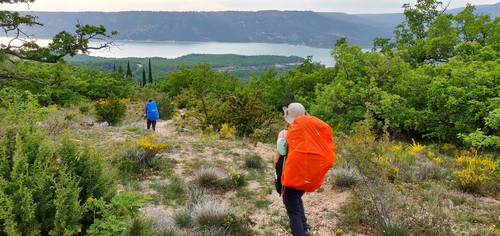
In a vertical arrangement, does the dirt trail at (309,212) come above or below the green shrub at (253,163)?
above

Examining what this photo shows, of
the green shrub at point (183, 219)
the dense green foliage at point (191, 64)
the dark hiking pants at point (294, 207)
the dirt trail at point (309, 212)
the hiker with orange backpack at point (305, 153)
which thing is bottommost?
the dense green foliage at point (191, 64)

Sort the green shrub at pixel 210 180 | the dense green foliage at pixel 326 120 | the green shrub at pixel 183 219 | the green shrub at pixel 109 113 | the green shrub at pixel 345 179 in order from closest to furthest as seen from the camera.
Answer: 1. the dense green foliage at pixel 326 120
2. the green shrub at pixel 183 219
3. the green shrub at pixel 345 179
4. the green shrub at pixel 210 180
5. the green shrub at pixel 109 113

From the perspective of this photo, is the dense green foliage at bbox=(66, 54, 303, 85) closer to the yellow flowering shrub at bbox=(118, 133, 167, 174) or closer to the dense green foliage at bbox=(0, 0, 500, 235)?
the dense green foliage at bbox=(0, 0, 500, 235)

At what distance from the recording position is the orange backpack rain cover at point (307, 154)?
3383 mm

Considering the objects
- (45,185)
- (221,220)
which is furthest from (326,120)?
(45,185)

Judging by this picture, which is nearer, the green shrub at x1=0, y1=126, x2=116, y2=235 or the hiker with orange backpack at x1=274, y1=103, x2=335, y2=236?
the green shrub at x1=0, y1=126, x2=116, y2=235

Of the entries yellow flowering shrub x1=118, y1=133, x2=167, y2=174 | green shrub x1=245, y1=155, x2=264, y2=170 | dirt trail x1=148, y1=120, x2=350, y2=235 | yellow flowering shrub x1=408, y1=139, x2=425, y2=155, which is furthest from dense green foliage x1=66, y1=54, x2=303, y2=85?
dirt trail x1=148, y1=120, x2=350, y2=235

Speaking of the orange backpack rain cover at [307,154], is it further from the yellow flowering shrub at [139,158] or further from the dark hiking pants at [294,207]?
the yellow flowering shrub at [139,158]

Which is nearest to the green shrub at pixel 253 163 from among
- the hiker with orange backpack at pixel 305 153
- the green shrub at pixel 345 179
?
the green shrub at pixel 345 179

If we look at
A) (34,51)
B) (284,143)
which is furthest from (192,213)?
(34,51)

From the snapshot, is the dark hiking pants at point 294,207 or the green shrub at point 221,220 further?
the green shrub at point 221,220

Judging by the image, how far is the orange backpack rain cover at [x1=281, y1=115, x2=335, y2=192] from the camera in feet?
11.1

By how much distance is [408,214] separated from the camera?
443 centimetres

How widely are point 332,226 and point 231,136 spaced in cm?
673
